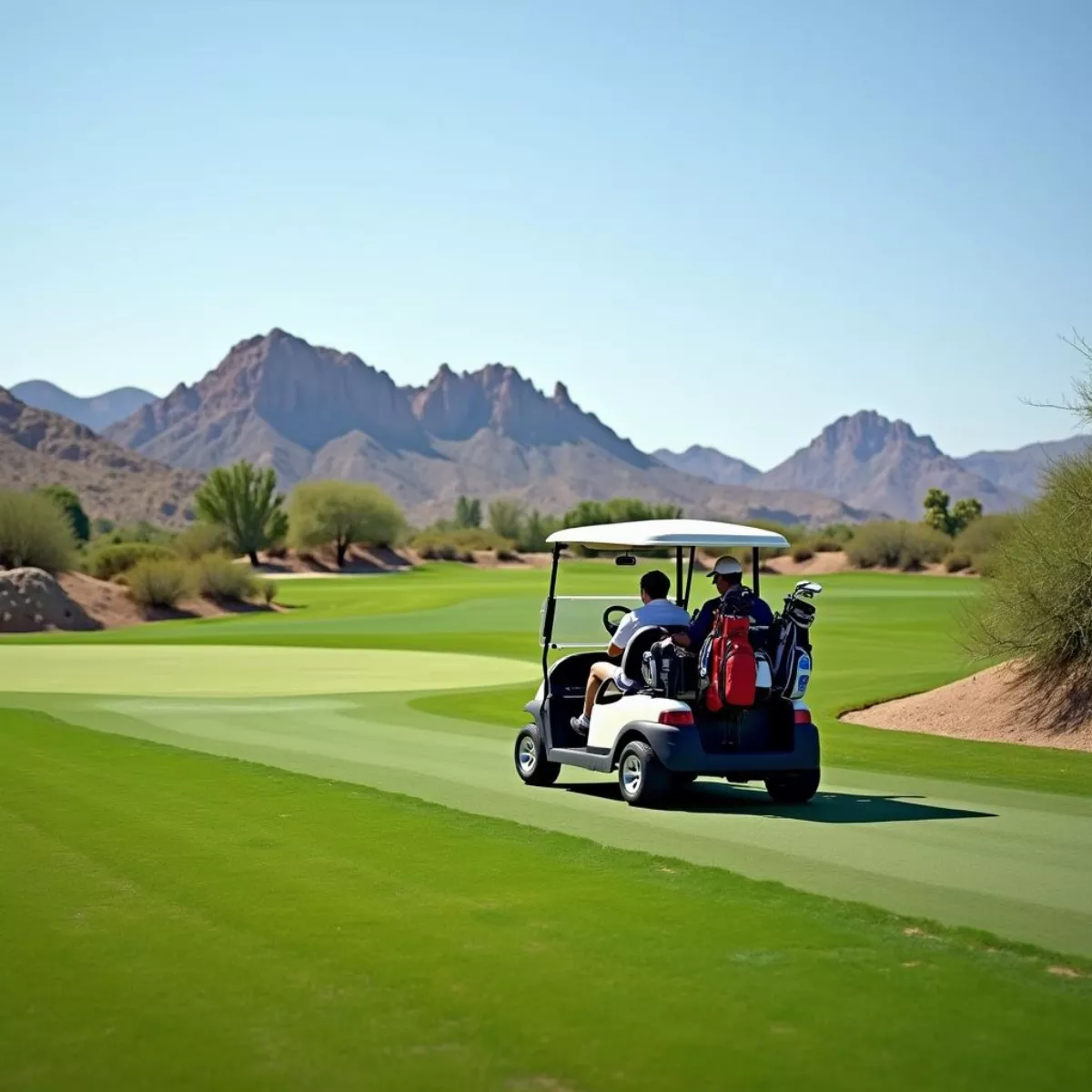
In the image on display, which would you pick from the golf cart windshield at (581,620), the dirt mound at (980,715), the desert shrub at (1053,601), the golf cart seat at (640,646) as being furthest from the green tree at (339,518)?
the golf cart seat at (640,646)

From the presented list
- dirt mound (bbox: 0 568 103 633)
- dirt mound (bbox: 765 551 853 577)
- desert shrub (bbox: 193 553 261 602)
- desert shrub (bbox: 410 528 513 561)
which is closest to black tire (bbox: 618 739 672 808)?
dirt mound (bbox: 0 568 103 633)

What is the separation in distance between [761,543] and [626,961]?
6.74 meters

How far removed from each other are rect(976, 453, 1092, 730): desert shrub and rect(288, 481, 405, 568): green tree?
86328mm

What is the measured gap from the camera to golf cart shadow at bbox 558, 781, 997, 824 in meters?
13.0

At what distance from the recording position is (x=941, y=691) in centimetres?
2228

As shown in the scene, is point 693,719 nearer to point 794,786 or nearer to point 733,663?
point 733,663

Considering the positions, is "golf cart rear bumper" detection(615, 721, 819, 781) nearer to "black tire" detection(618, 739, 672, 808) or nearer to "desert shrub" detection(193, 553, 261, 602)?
"black tire" detection(618, 739, 672, 808)

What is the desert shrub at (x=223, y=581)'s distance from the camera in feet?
202

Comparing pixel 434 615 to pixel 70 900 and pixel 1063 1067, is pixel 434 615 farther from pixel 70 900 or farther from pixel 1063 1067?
pixel 1063 1067

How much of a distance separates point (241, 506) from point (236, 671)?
61.9 m

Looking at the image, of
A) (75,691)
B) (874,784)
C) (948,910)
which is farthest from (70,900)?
(75,691)

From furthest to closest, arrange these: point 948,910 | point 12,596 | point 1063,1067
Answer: point 12,596
point 948,910
point 1063,1067

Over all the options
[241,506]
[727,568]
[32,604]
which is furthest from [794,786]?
[241,506]

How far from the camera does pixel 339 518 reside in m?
106
